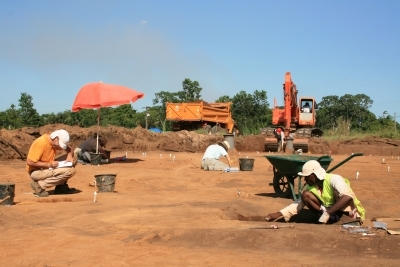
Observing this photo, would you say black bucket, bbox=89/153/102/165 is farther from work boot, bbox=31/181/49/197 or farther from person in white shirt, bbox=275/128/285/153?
person in white shirt, bbox=275/128/285/153

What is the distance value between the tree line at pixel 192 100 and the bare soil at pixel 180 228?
25.9 m

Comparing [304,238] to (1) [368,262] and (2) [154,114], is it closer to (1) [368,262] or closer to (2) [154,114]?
(1) [368,262]

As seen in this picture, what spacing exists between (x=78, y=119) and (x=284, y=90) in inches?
1126

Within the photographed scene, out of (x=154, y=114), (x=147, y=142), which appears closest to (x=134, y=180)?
(x=147, y=142)

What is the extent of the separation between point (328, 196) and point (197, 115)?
2869 cm

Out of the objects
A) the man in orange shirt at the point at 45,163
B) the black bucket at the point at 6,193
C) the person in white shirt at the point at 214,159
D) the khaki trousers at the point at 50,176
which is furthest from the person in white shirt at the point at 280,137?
the black bucket at the point at 6,193

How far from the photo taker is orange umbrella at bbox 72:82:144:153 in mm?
16656

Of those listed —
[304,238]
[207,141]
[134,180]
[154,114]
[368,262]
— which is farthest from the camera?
[154,114]

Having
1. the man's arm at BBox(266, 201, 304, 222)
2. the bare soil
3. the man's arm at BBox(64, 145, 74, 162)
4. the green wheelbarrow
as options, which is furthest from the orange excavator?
the man's arm at BBox(266, 201, 304, 222)

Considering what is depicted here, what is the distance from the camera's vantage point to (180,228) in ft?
21.7

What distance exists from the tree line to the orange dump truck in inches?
85.6

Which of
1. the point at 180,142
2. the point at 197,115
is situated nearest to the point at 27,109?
the point at 197,115

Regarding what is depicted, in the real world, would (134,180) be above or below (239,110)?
below

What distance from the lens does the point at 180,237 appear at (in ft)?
20.7
